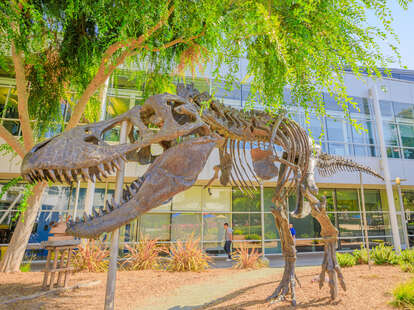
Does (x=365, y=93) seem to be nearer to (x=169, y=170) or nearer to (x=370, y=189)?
(x=370, y=189)

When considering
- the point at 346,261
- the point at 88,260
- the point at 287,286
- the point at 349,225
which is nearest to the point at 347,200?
the point at 349,225

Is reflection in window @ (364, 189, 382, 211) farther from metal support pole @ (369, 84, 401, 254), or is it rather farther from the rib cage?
the rib cage

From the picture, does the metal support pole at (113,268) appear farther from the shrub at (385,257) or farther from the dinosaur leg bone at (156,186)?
the shrub at (385,257)

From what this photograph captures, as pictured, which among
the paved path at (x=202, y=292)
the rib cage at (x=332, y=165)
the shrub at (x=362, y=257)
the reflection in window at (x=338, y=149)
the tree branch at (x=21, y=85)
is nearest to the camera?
the paved path at (x=202, y=292)

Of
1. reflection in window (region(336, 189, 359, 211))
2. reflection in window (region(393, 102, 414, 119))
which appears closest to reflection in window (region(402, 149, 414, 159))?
reflection in window (region(393, 102, 414, 119))

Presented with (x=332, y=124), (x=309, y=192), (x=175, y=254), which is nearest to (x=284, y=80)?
(x=309, y=192)

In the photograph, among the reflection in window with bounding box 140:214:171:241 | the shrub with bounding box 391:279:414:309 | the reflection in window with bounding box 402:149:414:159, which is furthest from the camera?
the reflection in window with bounding box 402:149:414:159

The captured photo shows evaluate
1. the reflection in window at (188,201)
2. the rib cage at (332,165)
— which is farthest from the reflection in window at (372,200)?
the rib cage at (332,165)

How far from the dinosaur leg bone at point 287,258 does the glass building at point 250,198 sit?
643 cm

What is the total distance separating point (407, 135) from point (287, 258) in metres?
15.6

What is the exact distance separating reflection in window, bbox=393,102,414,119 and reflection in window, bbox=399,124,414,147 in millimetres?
663

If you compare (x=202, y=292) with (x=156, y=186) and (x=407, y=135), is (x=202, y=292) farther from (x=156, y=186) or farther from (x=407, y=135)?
(x=407, y=135)

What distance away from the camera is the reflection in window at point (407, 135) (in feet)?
50.4

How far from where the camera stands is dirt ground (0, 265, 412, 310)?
4.38 metres
